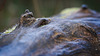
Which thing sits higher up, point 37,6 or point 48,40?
point 37,6

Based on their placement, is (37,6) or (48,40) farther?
(37,6)

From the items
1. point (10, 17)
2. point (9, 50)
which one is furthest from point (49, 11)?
point (9, 50)

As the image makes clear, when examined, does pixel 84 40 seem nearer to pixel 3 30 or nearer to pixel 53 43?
pixel 53 43

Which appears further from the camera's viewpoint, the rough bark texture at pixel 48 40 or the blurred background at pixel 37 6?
the blurred background at pixel 37 6

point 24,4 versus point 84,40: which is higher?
point 24,4

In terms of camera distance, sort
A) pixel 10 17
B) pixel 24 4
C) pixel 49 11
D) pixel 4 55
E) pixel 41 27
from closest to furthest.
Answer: pixel 4 55 → pixel 41 27 → pixel 10 17 → pixel 24 4 → pixel 49 11

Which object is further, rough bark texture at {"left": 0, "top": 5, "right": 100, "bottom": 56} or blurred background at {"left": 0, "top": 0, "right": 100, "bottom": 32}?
blurred background at {"left": 0, "top": 0, "right": 100, "bottom": 32}

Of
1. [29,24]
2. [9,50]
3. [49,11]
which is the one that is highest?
[29,24]

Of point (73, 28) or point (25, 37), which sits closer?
point (25, 37)
